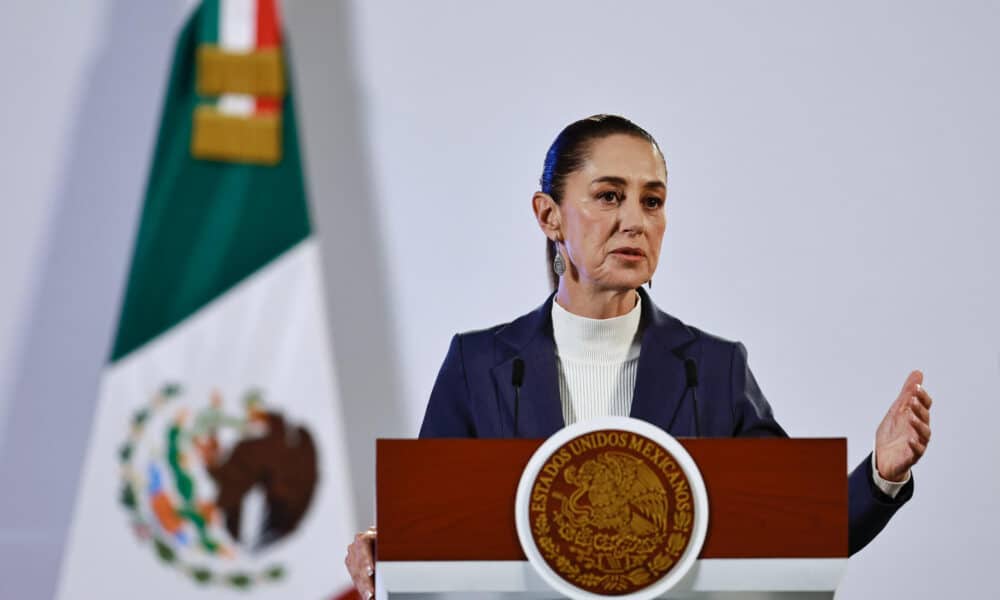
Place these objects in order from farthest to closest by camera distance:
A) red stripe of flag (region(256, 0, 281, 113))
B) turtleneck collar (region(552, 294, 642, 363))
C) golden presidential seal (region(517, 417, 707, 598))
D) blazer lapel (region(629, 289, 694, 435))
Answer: red stripe of flag (region(256, 0, 281, 113)), turtleneck collar (region(552, 294, 642, 363)), blazer lapel (region(629, 289, 694, 435)), golden presidential seal (region(517, 417, 707, 598))

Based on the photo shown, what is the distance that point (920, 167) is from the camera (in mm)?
3639

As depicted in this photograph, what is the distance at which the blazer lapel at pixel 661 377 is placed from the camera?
1.99m

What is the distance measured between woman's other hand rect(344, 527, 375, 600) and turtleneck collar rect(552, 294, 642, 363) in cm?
50

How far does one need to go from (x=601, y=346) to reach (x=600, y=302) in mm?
79

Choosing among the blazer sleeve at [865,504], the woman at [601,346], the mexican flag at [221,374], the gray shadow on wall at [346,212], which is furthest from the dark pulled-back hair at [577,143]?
the gray shadow on wall at [346,212]

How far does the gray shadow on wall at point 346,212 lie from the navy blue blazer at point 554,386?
55.9 inches

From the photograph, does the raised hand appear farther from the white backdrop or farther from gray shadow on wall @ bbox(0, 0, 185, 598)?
gray shadow on wall @ bbox(0, 0, 185, 598)

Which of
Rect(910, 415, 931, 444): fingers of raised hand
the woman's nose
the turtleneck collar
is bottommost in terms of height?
Rect(910, 415, 931, 444): fingers of raised hand

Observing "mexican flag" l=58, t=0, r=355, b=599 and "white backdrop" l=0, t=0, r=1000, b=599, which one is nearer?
"mexican flag" l=58, t=0, r=355, b=599

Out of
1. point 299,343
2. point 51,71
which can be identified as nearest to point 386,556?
point 299,343

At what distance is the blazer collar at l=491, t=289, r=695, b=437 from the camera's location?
78.9 inches

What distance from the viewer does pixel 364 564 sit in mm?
1817

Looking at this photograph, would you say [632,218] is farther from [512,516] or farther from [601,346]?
[512,516]

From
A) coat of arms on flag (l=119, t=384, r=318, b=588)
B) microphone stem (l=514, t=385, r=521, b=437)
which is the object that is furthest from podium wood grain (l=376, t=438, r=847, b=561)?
coat of arms on flag (l=119, t=384, r=318, b=588)
